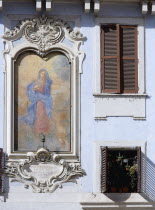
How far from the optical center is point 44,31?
93.4 feet

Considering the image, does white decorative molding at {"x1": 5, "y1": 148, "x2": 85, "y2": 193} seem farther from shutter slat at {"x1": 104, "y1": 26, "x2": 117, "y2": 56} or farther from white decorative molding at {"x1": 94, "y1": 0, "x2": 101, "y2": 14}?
white decorative molding at {"x1": 94, "y1": 0, "x2": 101, "y2": 14}

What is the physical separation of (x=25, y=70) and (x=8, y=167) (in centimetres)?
273

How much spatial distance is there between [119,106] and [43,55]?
2532 mm

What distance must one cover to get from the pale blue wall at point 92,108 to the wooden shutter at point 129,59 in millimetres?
341

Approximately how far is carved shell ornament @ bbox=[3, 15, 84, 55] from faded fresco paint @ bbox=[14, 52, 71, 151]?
14.9 inches

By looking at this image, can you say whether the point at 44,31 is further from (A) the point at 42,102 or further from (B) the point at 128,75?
(B) the point at 128,75

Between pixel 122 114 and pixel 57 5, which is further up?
pixel 57 5

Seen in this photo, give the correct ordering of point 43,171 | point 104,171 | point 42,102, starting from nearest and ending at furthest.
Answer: point 104,171 → point 43,171 → point 42,102

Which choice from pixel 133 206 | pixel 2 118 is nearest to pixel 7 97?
pixel 2 118

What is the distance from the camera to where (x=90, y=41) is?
93.7 ft

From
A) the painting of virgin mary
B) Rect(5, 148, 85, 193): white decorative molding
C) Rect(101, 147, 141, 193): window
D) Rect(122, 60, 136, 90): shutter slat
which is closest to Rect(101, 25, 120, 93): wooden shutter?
Rect(122, 60, 136, 90): shutter slat

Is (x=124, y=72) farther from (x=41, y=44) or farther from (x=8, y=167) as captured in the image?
(x=8, y=167)

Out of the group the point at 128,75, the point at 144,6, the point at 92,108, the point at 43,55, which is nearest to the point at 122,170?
the point at 92,108

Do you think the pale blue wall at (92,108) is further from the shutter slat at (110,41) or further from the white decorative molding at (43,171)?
the white decorative molding at (43,171)
